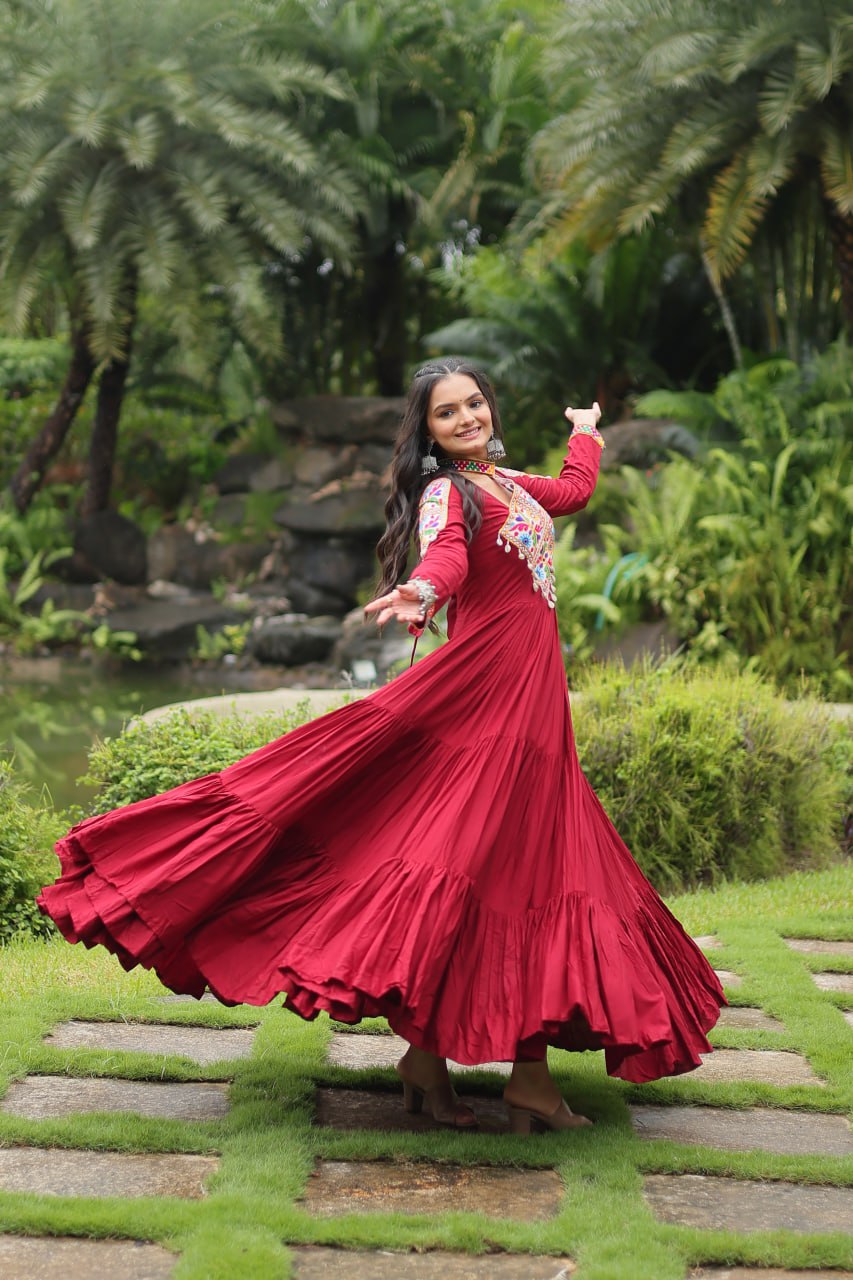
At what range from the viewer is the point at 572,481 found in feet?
13.2

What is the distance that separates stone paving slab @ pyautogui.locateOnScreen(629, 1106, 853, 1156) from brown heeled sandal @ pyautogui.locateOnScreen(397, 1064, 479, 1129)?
1.40 feet

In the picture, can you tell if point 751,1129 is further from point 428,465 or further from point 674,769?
point 674,769

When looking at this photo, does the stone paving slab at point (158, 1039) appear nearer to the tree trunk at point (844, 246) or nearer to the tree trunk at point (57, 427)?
the tree trunk at point (844, 246)

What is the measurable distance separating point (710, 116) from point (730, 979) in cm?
950

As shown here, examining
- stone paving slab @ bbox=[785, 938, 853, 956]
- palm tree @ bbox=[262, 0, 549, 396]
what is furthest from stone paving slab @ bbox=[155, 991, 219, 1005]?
palm tree @ bbox=[262, 0, 549, 396]

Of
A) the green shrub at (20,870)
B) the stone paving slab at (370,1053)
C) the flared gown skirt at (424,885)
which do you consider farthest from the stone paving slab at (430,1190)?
the green shrub at (20,870)

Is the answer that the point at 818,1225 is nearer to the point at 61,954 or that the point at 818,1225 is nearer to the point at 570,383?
the point at 61,954

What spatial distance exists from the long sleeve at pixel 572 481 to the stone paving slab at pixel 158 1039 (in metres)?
1.79

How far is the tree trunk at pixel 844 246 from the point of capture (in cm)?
1234

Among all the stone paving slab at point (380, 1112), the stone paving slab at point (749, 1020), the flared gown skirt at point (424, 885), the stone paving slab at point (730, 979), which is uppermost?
the flared gown skirt at point (424, 885)

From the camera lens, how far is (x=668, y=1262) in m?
2.57

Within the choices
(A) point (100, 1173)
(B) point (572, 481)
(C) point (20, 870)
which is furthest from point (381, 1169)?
(C) point (20, 870)

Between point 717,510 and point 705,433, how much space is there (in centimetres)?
217

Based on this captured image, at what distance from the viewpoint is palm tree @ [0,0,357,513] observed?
14.5m
